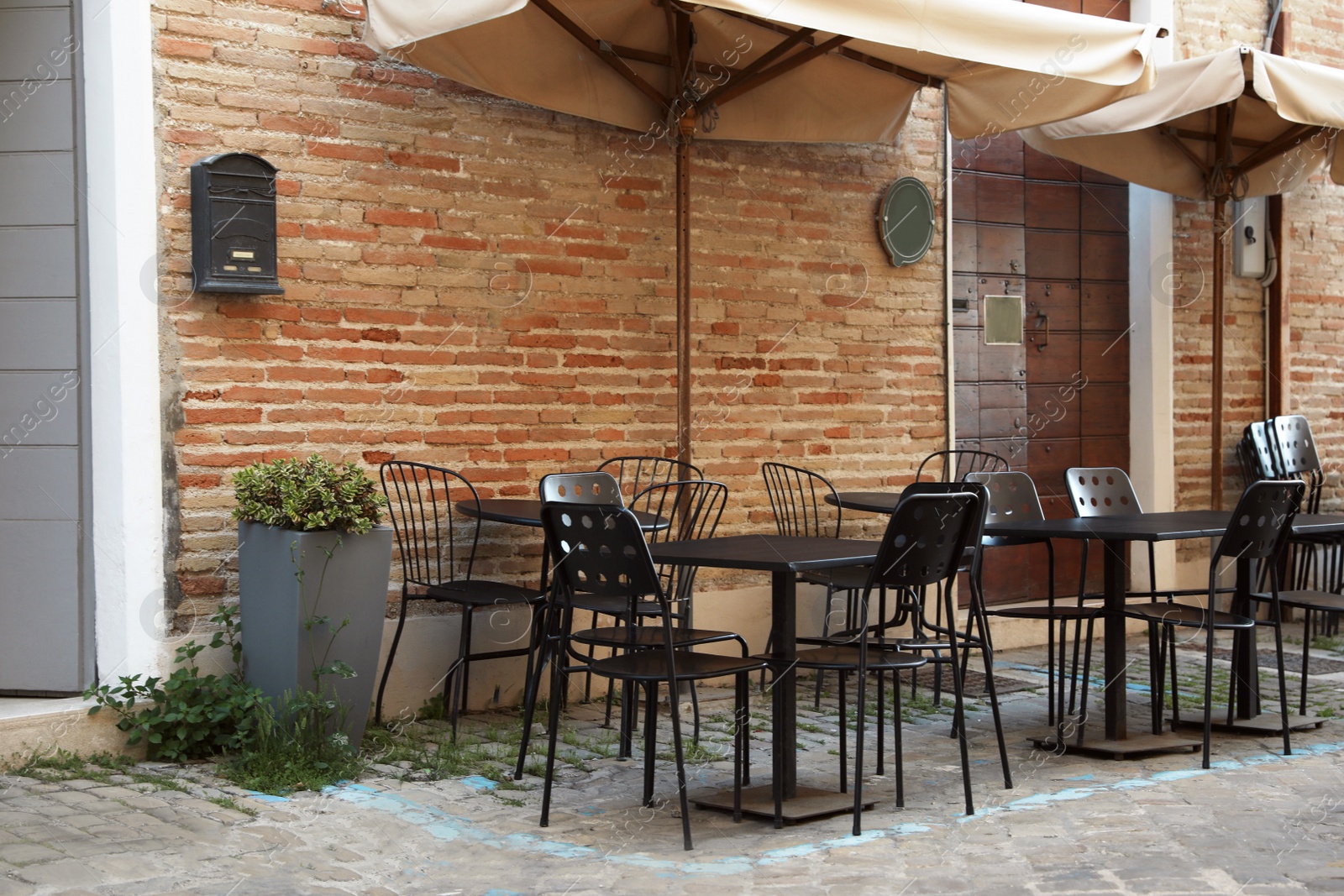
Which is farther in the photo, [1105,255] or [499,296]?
[1105,255]

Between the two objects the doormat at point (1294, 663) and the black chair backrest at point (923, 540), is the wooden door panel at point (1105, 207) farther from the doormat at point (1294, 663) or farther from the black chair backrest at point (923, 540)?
the black chair backrest at point (923, 540)

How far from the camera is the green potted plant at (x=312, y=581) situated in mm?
4695

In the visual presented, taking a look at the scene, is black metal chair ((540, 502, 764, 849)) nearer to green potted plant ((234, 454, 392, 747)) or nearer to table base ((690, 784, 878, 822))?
table base ((690, 784, 878, 822))

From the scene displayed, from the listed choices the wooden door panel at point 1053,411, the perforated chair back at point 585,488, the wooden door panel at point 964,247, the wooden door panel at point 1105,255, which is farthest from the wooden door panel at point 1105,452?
the perforated chair back at point 585,488

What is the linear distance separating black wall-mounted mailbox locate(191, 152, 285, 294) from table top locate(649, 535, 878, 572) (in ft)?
6.45

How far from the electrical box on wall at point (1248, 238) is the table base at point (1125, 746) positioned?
190 inches

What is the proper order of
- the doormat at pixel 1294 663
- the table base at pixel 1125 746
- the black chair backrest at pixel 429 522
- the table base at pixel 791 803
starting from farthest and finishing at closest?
the doormat at pixel 1294 663 < the black chair backrest at pixel 429 522 < the table base at pixel 1125 746 < the table base at pixel 791 803

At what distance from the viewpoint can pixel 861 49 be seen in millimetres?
6746

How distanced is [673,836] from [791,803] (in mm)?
452

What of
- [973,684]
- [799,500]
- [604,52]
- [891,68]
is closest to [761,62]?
[604,52]

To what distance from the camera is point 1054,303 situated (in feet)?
27.3

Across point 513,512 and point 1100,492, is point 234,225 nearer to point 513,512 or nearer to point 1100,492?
point 513,512

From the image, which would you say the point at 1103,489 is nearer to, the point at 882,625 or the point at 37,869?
the point at 882,625

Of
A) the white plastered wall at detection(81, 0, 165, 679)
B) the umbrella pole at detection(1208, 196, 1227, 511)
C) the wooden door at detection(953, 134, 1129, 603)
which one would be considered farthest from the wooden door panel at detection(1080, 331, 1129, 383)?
the white plastered wall at detection(81, 0, 165, 679)
